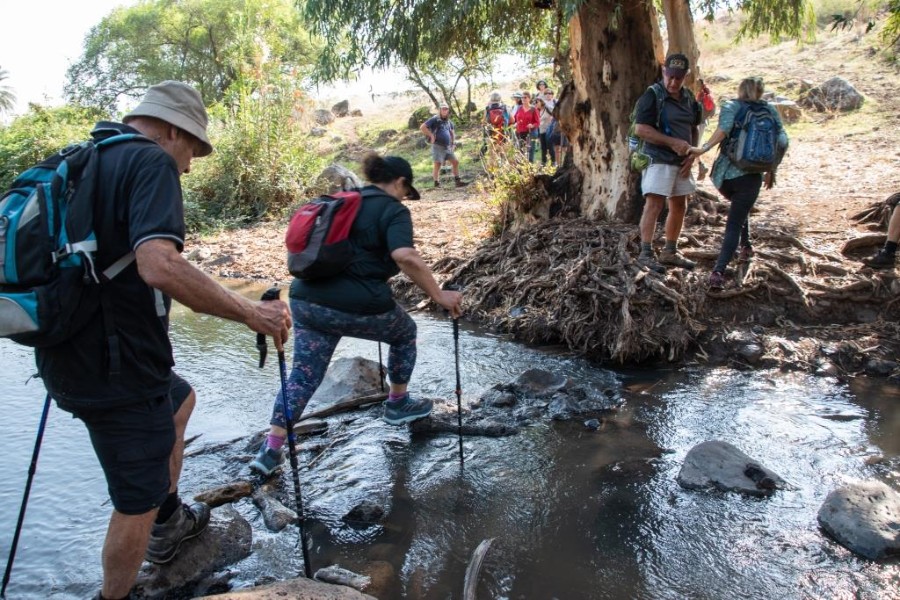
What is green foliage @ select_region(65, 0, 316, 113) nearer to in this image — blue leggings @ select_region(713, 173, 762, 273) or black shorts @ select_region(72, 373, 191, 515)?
blue leggings @ select_region(713, 173, 762, 273)

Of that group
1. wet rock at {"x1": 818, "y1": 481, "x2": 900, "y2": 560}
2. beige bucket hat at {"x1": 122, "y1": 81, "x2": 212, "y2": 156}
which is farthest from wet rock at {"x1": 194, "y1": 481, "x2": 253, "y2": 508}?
wet rock at {"x1": 818, "y1": 481, "x2": 900, "y2": 560}

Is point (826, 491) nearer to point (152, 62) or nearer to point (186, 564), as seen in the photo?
point (186, 564)

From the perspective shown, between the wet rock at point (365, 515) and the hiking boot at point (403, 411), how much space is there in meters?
1.06

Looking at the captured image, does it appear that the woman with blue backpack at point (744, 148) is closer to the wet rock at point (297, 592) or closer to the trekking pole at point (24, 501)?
the wet rock at point (297, 592)

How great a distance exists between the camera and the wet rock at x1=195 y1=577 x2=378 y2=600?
8.71 feet

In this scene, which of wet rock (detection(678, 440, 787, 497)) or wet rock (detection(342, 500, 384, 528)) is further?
wet rock (detection(678, 440, 787, 497))

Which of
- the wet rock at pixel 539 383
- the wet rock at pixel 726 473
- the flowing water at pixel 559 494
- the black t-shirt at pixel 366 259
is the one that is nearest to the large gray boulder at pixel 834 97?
the flowing water at pixel 559 494

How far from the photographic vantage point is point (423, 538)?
3568 mm

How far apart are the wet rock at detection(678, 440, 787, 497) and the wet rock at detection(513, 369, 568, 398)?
1.58 m

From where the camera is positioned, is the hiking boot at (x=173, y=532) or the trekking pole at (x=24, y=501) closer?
the trekking pole at (x=24, y=501)

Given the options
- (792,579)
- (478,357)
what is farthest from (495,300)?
(792,579)

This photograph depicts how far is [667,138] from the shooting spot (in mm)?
6543

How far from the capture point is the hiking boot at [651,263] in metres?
6.95

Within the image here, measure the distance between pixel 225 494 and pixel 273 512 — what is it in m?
0.37
